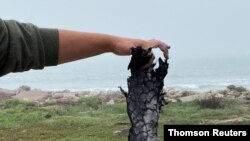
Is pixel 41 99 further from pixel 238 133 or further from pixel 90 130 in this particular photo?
pixel 238 133

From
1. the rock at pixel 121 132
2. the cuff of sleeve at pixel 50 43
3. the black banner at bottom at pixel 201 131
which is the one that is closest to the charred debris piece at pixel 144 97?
the cuff of sleeve at pixel 50 43

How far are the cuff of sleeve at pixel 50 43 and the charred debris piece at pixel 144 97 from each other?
247mm

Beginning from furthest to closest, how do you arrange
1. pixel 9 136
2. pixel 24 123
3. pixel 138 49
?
pixel 24 123
pixel 9 136
pixel 138 49

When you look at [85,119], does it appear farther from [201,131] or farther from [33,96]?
[201,131]

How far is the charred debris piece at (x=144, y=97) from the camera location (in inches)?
56.7

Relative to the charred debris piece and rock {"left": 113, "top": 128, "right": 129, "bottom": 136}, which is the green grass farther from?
the charred debris piece

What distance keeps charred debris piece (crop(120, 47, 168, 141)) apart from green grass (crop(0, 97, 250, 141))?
1020cm

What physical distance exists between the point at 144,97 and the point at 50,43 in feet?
1.14

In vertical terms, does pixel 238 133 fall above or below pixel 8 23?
below

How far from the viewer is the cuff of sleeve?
1268 mm

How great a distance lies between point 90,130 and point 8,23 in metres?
13.7

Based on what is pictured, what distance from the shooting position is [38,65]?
1.27 metres

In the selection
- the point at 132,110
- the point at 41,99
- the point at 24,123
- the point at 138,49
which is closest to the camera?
the point at 138,49

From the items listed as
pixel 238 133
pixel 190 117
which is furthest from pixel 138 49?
pixel 190 117
